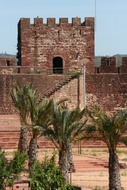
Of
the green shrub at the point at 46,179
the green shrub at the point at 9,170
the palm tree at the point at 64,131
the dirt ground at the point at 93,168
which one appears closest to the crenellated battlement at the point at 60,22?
the dirt ground at the point at 93,168

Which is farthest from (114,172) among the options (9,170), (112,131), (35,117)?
(35,117)

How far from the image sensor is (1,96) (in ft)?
124

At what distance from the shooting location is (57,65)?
41.0m

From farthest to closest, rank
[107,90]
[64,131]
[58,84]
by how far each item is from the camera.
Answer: [107,90], [58,84], [64,131]

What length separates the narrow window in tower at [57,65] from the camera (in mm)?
39897

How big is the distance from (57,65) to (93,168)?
51.0 feet

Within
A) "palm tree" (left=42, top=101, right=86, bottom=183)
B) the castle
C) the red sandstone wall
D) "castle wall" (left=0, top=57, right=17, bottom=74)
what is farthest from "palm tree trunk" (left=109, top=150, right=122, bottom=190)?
"castle wall" (left=0, top=57, right=17, bottom=74)

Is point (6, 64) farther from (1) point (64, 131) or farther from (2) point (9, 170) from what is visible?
(2) point (9, 170)

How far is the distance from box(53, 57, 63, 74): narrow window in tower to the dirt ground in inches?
336

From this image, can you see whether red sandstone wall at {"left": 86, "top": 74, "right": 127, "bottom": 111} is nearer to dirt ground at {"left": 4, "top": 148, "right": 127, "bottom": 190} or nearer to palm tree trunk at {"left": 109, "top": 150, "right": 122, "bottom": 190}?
dirt ground at {"left": 4, "top": 148, "right": 127, "bottom": 190}

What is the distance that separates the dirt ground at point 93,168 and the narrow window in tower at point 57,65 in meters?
8.52

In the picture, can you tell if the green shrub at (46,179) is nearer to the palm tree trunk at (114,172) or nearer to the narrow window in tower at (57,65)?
the palm tree trunk at (114,172)

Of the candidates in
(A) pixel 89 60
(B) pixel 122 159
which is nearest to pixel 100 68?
(A) pixel 89 60

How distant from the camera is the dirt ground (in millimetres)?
22750
